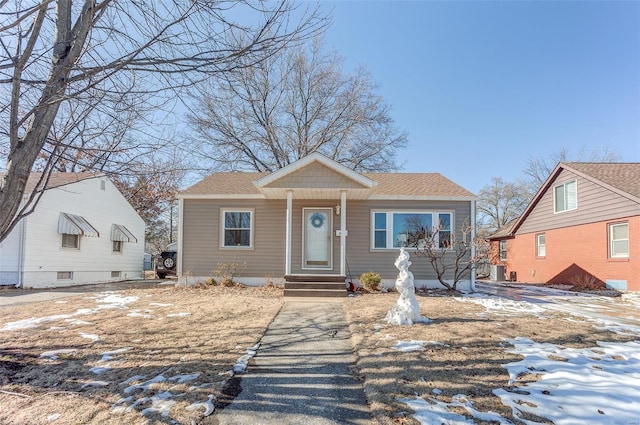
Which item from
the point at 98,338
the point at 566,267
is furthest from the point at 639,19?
the point at 98,338

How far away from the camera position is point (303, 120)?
68.5 feet

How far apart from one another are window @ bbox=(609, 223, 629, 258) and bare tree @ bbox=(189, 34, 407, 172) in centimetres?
1259

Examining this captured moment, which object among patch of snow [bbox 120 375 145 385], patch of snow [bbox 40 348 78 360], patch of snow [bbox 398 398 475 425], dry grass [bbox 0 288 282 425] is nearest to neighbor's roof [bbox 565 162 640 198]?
patch of snow [bbox 398 398 475 425]

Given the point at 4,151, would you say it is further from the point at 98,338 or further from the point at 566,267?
the point at 566,267

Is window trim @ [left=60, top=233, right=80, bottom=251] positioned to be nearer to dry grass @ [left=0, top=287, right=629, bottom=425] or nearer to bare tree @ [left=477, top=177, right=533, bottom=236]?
dry grass @ [left=0, top=287, right=629, bottom=425]

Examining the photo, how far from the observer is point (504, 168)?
34.6 metres

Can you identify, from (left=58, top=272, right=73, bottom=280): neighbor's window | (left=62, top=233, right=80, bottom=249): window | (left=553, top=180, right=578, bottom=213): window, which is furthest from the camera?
(left=553, top=180, right=578, bottom=213): window

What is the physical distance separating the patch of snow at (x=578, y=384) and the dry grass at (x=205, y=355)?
20 cm

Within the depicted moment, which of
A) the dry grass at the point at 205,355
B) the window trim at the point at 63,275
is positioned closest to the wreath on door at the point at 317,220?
the dry grass at the point at 205,355

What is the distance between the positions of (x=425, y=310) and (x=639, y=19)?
37.9ft

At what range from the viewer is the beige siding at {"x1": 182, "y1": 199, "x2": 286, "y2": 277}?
11477 millimetres

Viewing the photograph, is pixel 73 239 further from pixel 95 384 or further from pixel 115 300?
pixel 95 384

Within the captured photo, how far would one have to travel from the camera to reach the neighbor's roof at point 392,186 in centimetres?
1147

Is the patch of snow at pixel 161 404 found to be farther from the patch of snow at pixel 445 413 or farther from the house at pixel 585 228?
the house at pixel 585 228
